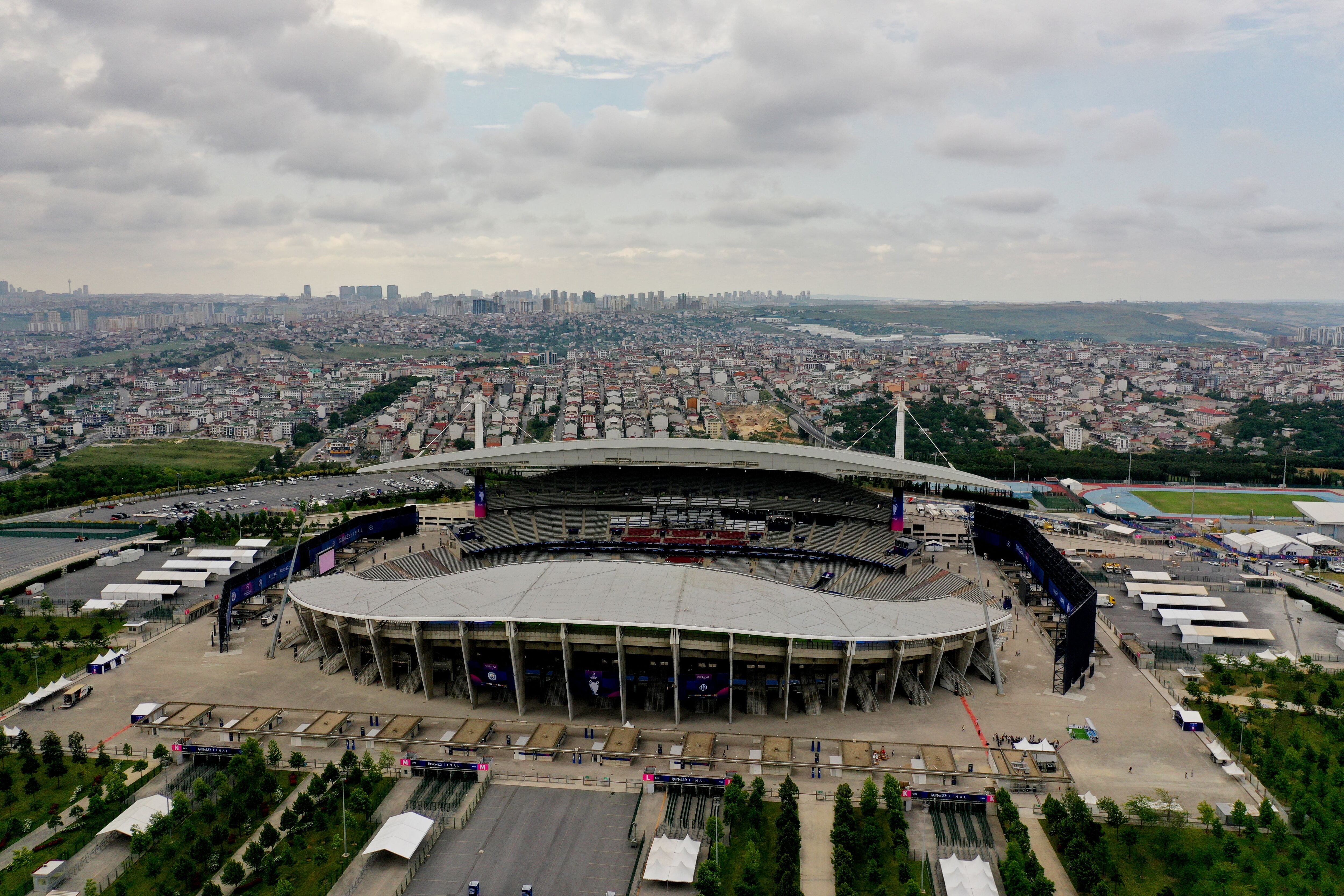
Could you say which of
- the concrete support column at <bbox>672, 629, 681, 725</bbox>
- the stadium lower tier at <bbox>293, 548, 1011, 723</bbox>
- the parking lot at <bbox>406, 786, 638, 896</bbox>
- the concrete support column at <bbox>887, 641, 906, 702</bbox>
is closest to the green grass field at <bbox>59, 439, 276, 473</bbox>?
the stadium lower tier at <bbox>293, 548, 1011, 723</bbox>

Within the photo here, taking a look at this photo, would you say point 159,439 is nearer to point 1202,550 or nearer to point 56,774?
point 56,774

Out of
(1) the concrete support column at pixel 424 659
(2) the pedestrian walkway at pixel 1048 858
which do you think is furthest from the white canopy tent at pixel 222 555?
(2) the pedestrian walkway at pixel 1048 858

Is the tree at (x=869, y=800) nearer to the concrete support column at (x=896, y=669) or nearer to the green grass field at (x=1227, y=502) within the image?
the concrete support column at (x=896, y=669)

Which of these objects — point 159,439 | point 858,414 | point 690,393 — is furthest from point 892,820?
point 690,393

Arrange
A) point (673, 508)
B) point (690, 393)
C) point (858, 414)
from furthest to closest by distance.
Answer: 1. point (690, 393)
2. point (858, 414)
3. point (673, 508)

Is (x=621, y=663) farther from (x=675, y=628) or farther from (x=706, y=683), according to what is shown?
Result: (x=706, y=683)

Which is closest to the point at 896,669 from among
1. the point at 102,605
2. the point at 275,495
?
the point at 102,605

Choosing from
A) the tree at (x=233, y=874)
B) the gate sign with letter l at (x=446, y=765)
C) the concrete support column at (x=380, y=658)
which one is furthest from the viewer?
the concrete support column at (x=380, y=658)

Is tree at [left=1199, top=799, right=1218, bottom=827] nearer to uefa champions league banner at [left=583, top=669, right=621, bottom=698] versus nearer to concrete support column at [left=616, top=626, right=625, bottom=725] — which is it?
concrete support column at [left=616, top=626, right=625, bottom=725]
